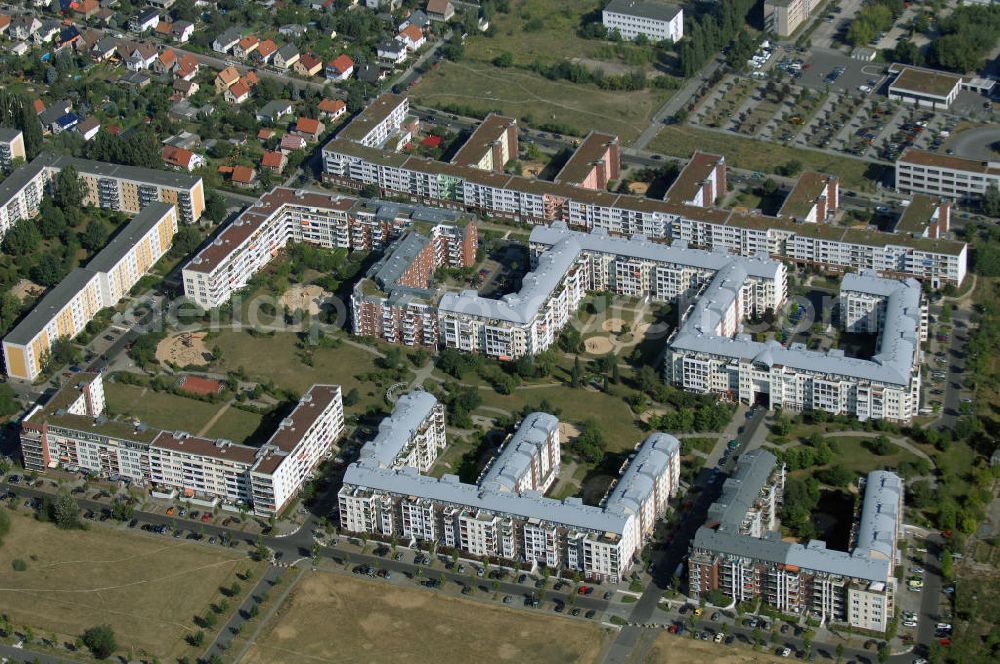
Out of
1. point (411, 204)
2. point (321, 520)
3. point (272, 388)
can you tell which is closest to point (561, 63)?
point (411, 204)

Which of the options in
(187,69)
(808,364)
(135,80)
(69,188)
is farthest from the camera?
(187,69)

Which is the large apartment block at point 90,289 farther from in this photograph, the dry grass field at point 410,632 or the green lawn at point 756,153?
the green lawn at point 756,153

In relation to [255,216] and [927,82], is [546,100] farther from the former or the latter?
[255,216]

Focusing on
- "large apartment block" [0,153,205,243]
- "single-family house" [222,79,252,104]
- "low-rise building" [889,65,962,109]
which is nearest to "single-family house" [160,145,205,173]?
"large apartment block" [0,153,205,243]

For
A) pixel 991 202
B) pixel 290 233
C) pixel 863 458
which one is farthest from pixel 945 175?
pixel 290 233

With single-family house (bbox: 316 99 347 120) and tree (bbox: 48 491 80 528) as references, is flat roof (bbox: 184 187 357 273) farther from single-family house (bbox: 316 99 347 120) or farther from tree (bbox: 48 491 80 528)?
tree (bbox: 48 491 80 528)

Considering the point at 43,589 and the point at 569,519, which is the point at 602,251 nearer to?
the point at 569,519
